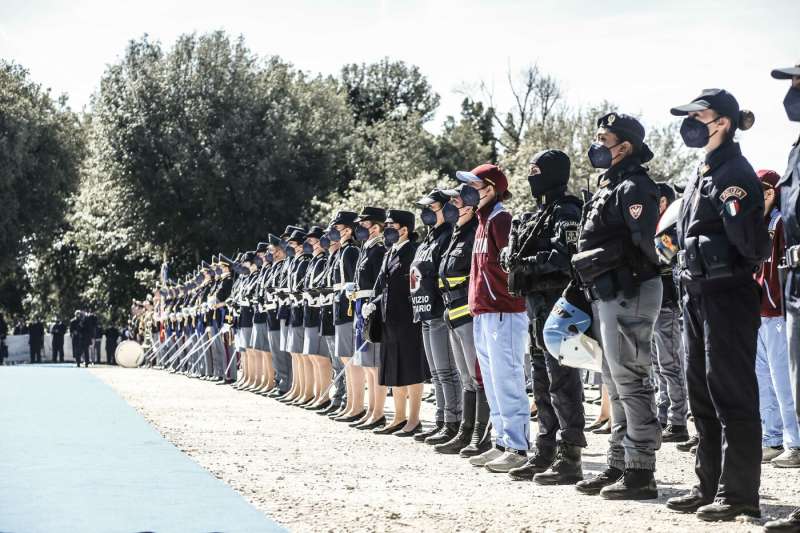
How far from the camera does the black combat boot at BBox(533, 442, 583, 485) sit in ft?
26.7

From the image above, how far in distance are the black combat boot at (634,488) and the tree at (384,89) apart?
59.0 meters

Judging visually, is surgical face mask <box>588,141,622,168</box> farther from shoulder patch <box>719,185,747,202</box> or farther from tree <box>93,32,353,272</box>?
tree <box>93,32,353,272</box>

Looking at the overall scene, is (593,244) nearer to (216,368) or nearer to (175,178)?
(216,368)

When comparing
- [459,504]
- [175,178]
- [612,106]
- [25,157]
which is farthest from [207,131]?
[459,504]

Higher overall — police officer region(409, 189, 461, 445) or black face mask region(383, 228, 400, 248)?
black face mask region(383, 228, 400, 248)

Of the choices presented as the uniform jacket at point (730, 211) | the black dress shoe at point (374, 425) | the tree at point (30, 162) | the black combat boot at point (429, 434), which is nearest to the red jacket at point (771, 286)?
the uniform jacket at point (730, 211)

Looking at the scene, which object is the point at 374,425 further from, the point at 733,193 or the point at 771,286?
the point at 733,193

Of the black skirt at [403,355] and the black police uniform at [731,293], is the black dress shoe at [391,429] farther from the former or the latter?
the black police uniform at [731,293]

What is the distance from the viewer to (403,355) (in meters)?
12.0

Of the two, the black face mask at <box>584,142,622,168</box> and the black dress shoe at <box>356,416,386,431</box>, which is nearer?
the black face mask at <box>584,142,622,168</box>

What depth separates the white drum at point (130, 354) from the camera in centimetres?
3494

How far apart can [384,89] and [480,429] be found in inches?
2269

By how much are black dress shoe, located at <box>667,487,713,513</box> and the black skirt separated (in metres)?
5.41

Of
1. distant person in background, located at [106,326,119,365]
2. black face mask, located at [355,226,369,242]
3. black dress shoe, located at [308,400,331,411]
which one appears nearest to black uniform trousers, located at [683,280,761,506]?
black face mask, located at [355,226,369,242]
